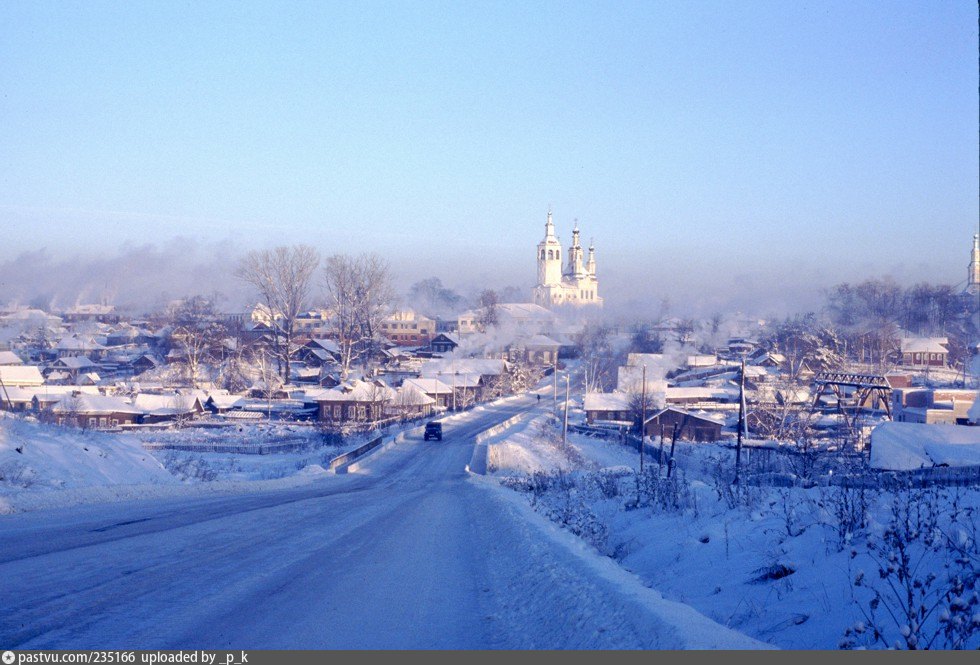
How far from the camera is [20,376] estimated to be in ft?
156

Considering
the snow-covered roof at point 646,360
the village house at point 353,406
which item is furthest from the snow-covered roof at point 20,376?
the snow-covered roof at point 646,360

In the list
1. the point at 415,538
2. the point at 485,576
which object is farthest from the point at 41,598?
the point at 415,538

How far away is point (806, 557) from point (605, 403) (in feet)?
140

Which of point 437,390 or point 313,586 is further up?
point 313,586

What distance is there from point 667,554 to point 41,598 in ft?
16.8

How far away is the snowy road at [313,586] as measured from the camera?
4.35 meters

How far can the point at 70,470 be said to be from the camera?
14648 millimetres

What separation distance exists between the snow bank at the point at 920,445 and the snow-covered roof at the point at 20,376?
4751 cm

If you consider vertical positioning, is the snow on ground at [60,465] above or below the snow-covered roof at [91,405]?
above

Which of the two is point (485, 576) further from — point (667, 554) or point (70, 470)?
point (70, 470)

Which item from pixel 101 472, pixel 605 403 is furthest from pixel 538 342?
pixel 101 472

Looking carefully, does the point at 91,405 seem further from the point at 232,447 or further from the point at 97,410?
the point at 232,447

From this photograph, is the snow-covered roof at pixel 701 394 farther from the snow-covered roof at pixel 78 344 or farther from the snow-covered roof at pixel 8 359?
the snow-covered roof at pixel 78 344

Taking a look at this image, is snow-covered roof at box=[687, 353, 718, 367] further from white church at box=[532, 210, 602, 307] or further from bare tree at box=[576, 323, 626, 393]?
white church at box=[532, 210, 602, 307]
